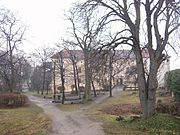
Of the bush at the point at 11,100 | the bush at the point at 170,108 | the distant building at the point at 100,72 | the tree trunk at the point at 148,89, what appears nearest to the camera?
the tree trunk at the point at 148,89

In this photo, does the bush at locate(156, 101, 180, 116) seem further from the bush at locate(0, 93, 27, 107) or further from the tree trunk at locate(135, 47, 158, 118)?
the bush at locate(0, 93, 27, 107)

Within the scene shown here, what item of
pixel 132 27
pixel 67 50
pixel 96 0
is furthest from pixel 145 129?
pixel 67 50

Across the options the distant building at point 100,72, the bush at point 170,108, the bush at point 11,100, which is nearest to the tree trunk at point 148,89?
the bush at point 170,108

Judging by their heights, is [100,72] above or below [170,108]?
above

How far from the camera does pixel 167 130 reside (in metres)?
17.6

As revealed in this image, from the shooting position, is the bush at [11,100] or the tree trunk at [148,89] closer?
the tree trunk at [148,89]

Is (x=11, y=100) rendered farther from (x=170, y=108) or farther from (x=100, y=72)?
(x=170, y=108)

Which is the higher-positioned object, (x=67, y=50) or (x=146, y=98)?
(x=67, y=50)

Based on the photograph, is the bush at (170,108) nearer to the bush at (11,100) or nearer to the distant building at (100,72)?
the distant building at (100,72)

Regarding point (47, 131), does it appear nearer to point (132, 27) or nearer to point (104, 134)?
point (104, 134)

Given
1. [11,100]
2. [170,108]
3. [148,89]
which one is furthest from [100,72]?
[148,89]

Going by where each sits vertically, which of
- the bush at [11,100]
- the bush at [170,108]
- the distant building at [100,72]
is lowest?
the bush at [170,108]

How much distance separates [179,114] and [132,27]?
769cm

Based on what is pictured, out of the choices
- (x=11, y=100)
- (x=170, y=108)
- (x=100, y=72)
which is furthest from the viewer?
(x=11, y=100)
